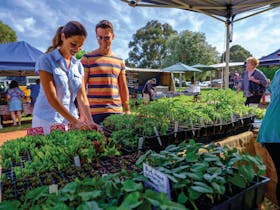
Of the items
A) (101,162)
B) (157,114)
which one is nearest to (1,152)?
(101,162)

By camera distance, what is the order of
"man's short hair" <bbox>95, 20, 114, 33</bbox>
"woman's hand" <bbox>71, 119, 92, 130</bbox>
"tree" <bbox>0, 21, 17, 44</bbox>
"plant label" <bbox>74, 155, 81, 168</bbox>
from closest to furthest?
"plant label" <bbox>74, 155, 81, 168</bbox>
"woman's hand" <bbox>71, 119, 92, 130</bbox>
"man's short hair" <bbox>95, 20, 114, 33</bbox>
"tree" <bbox>0, 21, 17, 44</bbox>

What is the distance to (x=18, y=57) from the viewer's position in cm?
539

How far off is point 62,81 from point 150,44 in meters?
35.2

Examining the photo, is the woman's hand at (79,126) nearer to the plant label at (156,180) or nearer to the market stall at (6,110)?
the plant label at (156,180)

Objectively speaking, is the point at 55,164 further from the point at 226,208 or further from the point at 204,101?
the point at 204,101

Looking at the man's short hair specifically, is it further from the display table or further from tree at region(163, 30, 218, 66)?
tree at region(163, 30, 218, 66)

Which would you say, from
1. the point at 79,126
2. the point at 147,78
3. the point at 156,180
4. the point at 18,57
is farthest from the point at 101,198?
the point at 147,78

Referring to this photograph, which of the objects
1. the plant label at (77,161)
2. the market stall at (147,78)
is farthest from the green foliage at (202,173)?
the market stall at (147,78)

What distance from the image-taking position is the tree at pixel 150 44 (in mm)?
35312

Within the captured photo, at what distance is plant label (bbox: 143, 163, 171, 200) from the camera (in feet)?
2.27

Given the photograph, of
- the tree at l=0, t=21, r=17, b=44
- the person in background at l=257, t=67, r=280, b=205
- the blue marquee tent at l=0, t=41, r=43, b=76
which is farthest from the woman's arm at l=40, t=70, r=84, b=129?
the tree at l=0, t=21, r=17, b=44

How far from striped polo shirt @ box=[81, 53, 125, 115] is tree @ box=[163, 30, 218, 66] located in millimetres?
23820

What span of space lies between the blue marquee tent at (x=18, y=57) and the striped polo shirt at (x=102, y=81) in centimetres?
407

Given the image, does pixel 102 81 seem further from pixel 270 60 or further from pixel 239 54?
pixel 239 54
